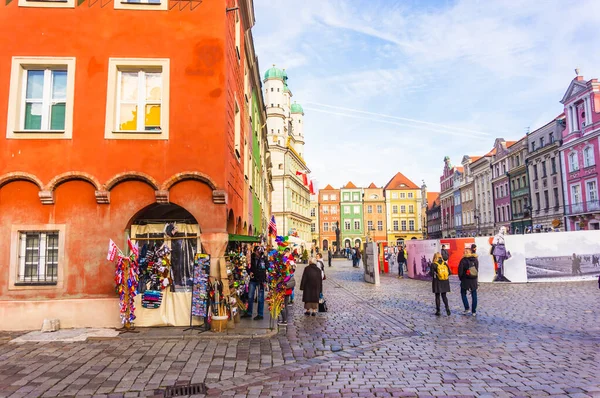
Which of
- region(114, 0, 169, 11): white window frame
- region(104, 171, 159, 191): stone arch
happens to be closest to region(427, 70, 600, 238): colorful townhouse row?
region(114, 0, 169, 11): white window frame

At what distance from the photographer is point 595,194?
44.2m

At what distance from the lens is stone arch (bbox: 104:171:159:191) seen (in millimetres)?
11633

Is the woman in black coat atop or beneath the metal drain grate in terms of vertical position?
atop

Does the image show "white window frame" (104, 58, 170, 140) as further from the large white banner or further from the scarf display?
the large white banner

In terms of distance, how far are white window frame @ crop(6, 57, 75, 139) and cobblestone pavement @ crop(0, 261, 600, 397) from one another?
519 centimetres

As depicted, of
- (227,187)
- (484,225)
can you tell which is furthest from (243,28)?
(484,225)

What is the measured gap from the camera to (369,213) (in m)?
116

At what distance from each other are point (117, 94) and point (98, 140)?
51.8 inches

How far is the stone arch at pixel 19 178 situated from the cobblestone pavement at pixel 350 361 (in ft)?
13.1

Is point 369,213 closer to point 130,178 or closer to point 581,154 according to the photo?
point 581,154

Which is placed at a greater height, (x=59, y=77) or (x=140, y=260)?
(x=59, y=77)

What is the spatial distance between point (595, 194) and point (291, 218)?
4190cm

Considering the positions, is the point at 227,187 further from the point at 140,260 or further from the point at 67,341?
the point at 67,341

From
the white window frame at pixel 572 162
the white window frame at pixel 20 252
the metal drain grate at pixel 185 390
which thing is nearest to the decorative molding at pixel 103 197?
the white window frame at pixel 20 252
